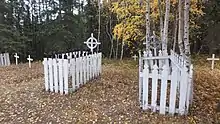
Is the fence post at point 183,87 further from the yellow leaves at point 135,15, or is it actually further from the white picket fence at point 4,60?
the white picket fence at point 4,60

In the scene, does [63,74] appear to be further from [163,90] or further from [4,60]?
[4,60]

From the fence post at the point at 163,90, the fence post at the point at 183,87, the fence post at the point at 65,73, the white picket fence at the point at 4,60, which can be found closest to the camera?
the fence post at the point at 183,87

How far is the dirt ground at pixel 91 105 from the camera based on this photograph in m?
4.99

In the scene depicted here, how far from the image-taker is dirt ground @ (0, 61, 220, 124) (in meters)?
4.99

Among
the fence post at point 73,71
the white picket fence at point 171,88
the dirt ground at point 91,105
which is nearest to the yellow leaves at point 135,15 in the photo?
the dirt ground at point 91,105

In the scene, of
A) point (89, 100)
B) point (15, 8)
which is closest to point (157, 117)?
point (89, 100)

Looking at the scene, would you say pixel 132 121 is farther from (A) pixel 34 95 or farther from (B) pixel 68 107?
(A) pixel 34 95

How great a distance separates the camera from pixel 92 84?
7859 mm

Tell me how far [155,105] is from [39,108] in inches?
99.6

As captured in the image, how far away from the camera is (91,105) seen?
231 inches

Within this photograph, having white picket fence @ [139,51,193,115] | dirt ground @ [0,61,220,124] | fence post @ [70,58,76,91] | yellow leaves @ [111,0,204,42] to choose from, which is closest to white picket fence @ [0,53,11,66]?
yellow leaves @ [111,0,204,42]

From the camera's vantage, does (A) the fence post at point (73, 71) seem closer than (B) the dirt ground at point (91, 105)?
No

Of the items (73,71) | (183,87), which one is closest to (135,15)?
(73,71)

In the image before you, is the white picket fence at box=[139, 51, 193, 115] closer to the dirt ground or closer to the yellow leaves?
the dirt ground
